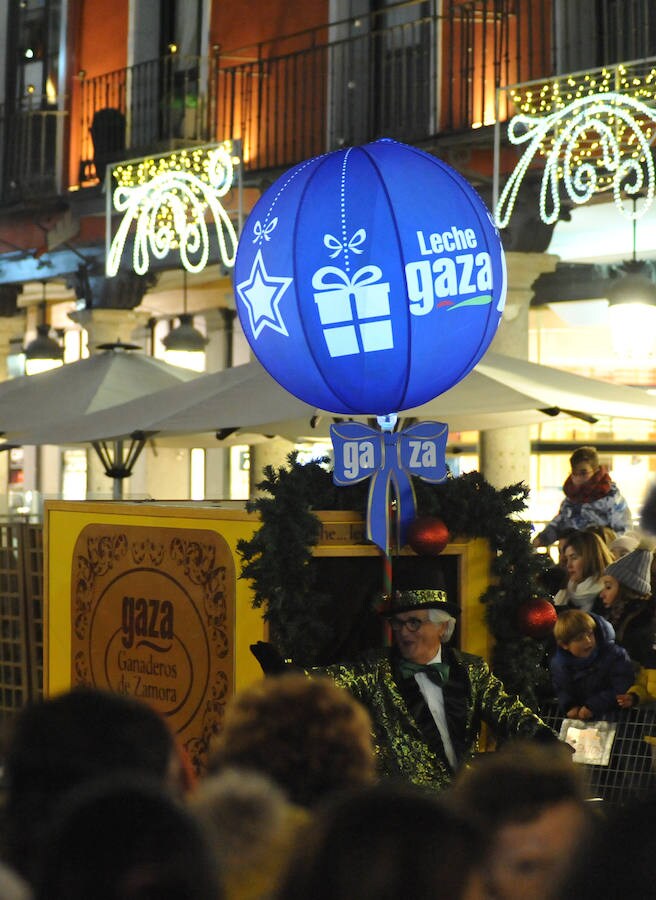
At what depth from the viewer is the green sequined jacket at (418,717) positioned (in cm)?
535

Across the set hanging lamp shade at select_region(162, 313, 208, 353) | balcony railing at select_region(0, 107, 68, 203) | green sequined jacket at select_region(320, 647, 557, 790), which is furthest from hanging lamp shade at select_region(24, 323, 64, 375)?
green sequined jacket at select_region(320, 647, 557, 790)

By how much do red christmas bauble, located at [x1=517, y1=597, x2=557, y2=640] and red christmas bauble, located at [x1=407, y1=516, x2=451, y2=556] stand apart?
42 cm

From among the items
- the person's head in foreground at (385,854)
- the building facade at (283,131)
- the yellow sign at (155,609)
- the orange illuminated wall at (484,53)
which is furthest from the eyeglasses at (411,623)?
the orange illuminated wall at (484,53)

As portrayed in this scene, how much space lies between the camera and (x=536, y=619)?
605 cm

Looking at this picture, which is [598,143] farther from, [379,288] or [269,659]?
[269,659]

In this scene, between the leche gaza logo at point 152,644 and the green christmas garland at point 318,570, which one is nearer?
the green christmas garland at point 318,570

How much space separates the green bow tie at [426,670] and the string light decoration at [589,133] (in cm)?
487

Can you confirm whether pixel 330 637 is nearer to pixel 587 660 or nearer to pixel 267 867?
pixel 587 660

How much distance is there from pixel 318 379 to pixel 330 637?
1.00 metres

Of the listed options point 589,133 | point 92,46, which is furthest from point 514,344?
point 92,46

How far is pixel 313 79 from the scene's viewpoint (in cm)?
1471

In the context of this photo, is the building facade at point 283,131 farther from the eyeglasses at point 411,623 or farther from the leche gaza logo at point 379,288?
the eyeglasses at point 411,623

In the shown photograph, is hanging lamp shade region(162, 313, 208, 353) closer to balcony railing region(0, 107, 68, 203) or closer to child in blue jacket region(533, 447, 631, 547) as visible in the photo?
balcony railing region(0, 107, 68, 203)

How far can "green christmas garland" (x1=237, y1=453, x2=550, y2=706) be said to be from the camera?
5.95 m
